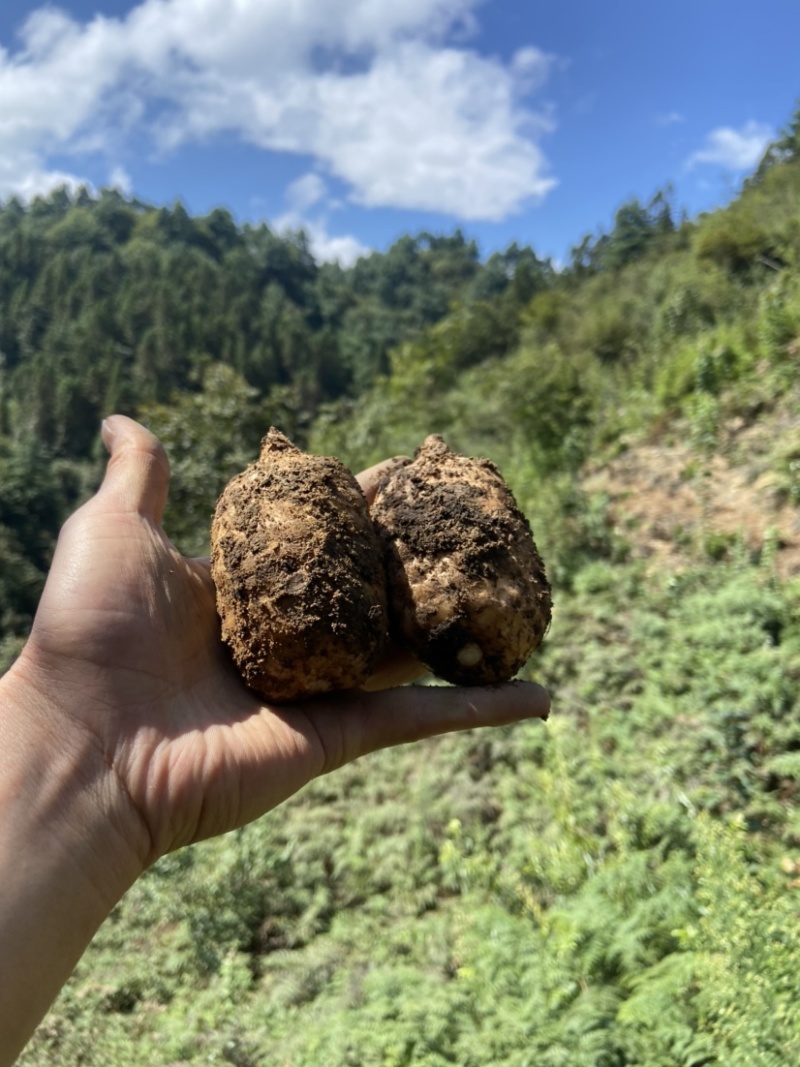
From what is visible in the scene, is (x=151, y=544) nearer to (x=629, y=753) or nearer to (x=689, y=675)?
(x=629, y=753)

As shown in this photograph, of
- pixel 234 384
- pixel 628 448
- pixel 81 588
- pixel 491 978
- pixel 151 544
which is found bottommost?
pixel 491 978

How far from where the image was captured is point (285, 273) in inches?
3875

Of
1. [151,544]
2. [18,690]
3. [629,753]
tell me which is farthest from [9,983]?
[629,753]

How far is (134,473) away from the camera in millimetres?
3104

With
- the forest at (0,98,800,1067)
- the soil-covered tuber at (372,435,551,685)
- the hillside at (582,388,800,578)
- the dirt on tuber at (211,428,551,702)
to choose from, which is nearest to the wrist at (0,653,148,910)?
the dirt on tuber at (211,428,551,702)

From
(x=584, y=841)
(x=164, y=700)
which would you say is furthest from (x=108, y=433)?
(x=584, y=841)

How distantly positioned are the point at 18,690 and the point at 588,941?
351 centimetres

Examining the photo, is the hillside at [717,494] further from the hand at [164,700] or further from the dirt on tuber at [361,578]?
the hand at [164,700]

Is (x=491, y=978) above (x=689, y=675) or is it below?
below

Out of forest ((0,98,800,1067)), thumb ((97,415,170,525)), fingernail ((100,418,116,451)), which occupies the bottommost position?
forest ((0,98,800,1067))

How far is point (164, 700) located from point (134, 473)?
3.47ft

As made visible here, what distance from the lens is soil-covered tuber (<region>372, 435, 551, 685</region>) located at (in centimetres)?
283

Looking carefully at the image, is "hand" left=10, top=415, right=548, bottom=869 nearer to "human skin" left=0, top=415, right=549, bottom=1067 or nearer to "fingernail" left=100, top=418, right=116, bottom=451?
"human skin" left=0, top=415, right=549, bottom=1067

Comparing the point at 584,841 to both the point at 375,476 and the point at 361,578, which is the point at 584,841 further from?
the point at 361,578
